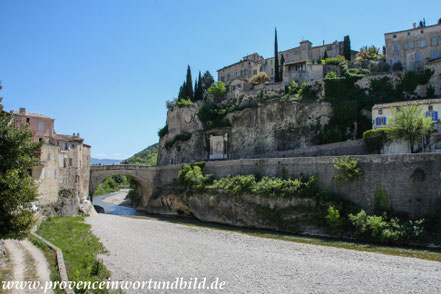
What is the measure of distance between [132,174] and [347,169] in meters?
32.3

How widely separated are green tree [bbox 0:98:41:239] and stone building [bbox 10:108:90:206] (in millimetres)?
14974

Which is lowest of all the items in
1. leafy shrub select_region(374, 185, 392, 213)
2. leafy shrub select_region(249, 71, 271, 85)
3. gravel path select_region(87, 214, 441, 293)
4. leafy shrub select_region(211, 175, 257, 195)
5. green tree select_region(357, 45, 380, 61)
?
gravel path select_region(87, 214, 441, 293)

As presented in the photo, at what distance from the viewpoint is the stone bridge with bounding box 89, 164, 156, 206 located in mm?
43906

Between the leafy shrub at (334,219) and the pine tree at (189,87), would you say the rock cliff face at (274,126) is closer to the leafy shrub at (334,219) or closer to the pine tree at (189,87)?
the pine tree at (189,87)

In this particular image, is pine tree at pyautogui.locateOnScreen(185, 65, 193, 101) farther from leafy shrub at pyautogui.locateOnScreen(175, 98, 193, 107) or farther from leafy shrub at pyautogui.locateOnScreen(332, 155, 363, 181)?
leafy shrub at pyautogui.locateOnScreen(332, 155, 363, 181)

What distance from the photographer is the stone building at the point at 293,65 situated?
50.8 m

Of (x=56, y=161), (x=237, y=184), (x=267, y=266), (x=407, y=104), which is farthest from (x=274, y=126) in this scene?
(x=267, y=266)

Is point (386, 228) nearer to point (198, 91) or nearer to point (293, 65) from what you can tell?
point (293, 65)

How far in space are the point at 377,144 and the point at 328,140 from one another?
27.7 feet

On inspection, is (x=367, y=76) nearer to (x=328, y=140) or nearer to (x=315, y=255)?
(x=328, y=140)

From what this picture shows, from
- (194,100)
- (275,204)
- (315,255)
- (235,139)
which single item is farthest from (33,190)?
(194,100)

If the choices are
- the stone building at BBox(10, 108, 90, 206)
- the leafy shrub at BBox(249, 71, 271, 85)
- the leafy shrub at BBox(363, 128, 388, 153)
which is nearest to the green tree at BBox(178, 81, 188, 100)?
the leafy shrub at BBox(249, 71, 271, 85)

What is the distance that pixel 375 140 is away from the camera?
103 ft

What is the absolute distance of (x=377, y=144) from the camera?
31250 mm
